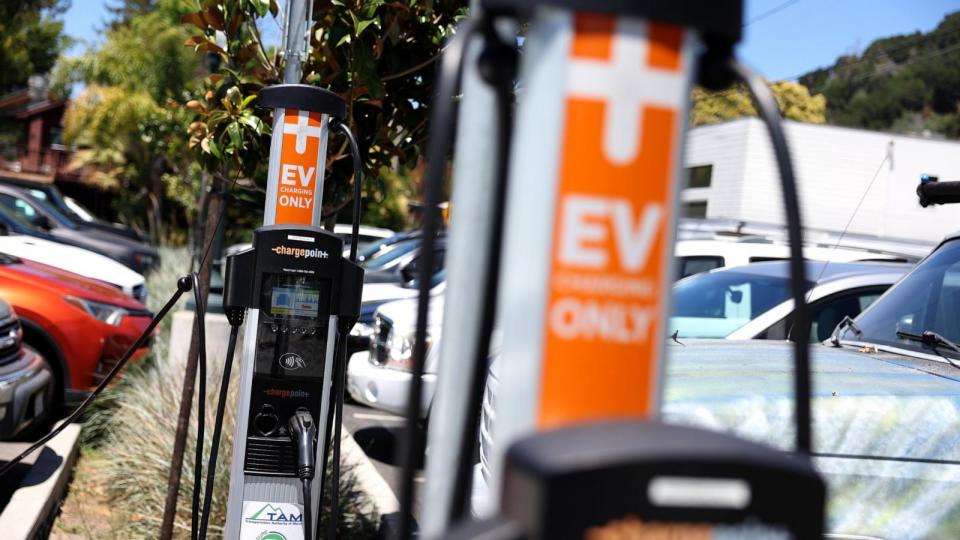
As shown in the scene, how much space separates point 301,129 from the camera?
14.7 ft

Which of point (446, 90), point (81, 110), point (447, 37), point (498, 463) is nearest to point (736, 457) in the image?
point (498, 463)

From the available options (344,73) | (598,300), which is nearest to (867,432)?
(598,300)

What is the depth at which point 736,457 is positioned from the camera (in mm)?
1127

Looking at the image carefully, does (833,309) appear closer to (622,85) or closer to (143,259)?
(622,85)

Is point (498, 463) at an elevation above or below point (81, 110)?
below

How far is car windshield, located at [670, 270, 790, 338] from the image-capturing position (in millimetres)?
7023

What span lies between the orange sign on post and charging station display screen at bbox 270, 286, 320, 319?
1.04 ft

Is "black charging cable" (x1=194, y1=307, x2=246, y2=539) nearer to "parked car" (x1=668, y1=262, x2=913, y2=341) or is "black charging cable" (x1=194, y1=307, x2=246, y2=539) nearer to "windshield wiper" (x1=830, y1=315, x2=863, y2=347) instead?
"windshield wiper" (x1=830, y1=315, x2=863, y2=347)

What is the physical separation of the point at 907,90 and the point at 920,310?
7277 cm

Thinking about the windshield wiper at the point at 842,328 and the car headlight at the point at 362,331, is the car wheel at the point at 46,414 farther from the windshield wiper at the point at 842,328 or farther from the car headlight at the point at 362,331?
the windshield wiper at the point at 842,328

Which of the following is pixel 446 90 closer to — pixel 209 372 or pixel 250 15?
pixel 250 15

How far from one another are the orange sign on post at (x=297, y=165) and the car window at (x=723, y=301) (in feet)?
10.3

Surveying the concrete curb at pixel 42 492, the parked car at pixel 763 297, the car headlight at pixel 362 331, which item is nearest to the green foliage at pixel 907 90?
the car headlight at pixel 362 331

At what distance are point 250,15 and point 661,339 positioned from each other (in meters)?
4.69
